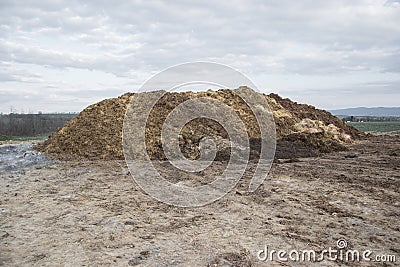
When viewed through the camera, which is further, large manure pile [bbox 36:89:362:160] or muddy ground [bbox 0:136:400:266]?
large manure pile [bbox 36:89:362:160]

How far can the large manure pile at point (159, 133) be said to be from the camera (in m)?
10.5

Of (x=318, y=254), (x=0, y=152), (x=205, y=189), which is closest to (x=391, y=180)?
(x=205, y=189)

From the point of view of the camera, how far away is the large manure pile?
10500 millimetres

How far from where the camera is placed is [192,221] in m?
4.78

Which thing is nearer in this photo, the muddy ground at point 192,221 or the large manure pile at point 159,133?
the muddy ground at point 192,221

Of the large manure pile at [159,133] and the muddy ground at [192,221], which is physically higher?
the large manure pile at [159,133]

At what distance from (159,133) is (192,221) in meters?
6.50

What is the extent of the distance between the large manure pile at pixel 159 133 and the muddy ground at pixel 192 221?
9.31 feet

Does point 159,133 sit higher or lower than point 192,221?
higher

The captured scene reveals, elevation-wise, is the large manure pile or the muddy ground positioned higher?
the large manure pile

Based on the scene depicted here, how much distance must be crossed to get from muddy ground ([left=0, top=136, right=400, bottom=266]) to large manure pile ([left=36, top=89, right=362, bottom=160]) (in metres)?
2.84

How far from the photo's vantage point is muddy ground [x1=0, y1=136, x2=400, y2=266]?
3.69 meters

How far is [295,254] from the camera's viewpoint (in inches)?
144

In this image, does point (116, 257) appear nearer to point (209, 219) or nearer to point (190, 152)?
point (209, 219)
